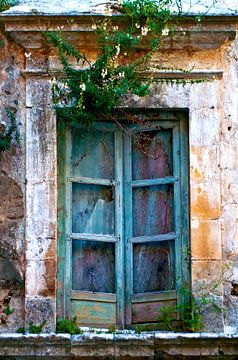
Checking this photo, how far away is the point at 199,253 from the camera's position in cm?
1136

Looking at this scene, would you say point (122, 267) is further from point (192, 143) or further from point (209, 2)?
point (209, 2)

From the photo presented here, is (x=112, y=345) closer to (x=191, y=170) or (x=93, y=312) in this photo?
(x=93, y=312)

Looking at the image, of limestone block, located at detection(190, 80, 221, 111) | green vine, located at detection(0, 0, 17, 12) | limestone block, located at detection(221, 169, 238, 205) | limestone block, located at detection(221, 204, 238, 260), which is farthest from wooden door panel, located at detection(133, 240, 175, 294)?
green vine, located at detection(0, 0, 17, 12)

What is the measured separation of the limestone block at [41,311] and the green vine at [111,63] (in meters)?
1.28

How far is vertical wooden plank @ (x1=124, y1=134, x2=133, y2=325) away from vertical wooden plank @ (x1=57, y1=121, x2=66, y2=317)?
45 centimetres

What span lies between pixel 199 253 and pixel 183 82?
1.22 metres

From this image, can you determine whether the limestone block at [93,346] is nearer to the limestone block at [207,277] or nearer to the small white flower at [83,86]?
the limestone block at [207,277]

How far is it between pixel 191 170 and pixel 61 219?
99cm

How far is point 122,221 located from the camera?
11570mm

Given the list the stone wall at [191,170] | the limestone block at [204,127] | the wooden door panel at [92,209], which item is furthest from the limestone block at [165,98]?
the wooden door panel at [92,209]

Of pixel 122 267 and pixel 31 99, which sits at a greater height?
pixel 31 99

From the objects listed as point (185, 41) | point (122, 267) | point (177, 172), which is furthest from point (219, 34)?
point (122, 267)

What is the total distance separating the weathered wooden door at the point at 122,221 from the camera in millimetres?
11453

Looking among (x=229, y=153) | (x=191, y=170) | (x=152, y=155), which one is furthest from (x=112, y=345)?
(x=229, y=153)
